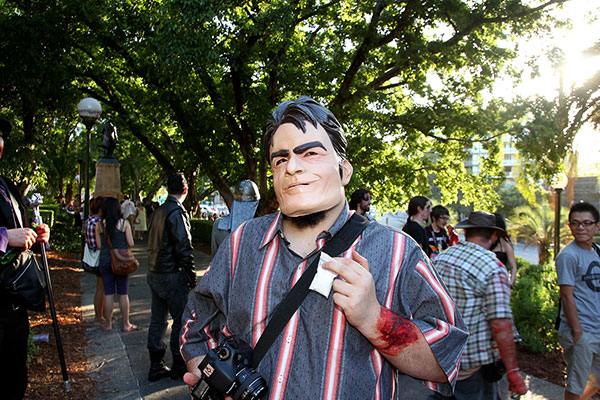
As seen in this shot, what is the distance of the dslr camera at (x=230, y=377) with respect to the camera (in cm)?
141

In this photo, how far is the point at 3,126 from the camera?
10.7 feet

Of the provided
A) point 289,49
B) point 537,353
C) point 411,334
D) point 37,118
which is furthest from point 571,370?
point 37,118

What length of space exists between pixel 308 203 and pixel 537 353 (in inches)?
219

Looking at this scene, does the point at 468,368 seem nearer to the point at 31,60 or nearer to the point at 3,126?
the point at 3,126

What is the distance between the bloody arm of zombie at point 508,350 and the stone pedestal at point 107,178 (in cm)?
660

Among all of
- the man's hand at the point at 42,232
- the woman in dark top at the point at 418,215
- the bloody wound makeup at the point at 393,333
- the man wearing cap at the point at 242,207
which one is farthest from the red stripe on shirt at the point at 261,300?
the woman in dark top at the point at 418,215

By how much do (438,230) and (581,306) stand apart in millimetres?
2306

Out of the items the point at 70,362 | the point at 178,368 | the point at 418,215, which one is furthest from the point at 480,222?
the point at 70,362

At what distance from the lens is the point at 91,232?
642 centimetres

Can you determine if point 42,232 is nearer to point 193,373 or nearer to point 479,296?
point 193,373

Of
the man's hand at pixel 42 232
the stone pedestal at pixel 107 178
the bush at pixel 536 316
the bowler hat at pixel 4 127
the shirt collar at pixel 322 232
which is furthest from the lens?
the stone pedestal at pixel 107 178

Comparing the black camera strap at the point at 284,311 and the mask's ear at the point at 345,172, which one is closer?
the black camera strap at the point at 284,311

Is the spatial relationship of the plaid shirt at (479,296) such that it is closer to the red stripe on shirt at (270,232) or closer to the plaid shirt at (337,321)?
the plaid shirt at (337,321)

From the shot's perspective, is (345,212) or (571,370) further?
(571,370)
